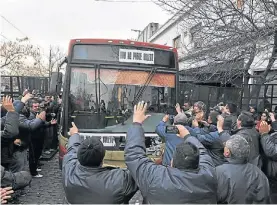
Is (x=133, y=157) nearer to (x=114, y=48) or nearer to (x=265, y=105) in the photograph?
(x=114, y=48)

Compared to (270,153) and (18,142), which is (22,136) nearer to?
(18,142)

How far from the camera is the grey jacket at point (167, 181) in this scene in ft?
8.95

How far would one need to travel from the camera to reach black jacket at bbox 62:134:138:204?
2914 mm

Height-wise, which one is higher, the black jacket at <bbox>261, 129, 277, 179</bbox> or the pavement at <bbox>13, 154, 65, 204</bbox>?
the black jacket at <bbox>261, 129, 277, 179</bbox>

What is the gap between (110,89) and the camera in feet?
22.0

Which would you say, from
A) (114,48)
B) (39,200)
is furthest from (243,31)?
(39,200)

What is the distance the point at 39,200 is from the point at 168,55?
3.78 m

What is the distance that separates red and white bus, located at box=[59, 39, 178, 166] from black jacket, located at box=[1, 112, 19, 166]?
1055 mm

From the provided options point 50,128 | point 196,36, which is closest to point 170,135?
point 50,128

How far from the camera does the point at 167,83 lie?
7098mm

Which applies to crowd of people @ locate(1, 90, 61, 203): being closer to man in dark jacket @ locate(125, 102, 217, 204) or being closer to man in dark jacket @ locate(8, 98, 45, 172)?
man in dark jacket @ locate(8, 98, 45, 172)

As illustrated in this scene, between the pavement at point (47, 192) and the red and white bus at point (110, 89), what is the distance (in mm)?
747

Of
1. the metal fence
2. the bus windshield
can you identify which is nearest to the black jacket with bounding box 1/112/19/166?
the bus windshield

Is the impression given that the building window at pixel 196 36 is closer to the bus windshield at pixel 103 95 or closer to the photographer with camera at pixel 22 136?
the bus windshield at pixel 103 95
